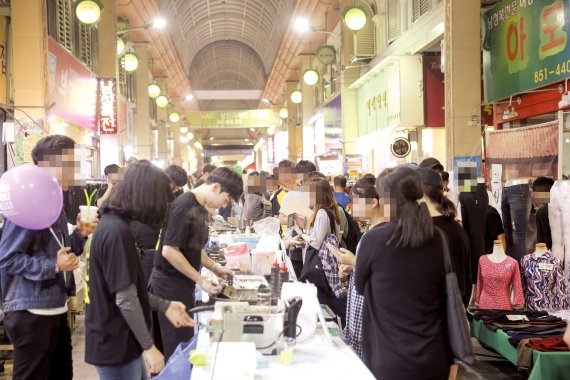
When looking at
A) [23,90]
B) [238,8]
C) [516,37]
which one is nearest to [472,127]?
[516,37]

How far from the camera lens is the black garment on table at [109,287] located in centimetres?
290

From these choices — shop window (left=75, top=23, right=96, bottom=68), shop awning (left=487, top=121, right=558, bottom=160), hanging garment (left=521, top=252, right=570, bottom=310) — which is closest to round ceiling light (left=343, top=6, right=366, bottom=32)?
shop awning (left=487, top=121, right=558, bottom=160)

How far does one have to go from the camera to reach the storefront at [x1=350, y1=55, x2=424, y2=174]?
38.9ft

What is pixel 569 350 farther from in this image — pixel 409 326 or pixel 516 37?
pixel 516 37

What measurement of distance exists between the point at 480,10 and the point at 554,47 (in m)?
2.12

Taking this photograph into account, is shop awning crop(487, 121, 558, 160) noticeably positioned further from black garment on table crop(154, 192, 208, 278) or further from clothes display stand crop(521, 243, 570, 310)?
black garment on table crop(154, 192, 208, 278)

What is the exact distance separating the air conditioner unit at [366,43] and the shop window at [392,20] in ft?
3.21

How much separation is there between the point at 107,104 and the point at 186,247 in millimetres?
10535

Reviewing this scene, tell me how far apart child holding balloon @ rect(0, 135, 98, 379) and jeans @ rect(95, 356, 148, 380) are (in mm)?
544

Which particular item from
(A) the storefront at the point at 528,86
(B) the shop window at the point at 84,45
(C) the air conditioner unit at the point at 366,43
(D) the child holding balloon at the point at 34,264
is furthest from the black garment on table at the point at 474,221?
(B) the shop window at the point at 84,45

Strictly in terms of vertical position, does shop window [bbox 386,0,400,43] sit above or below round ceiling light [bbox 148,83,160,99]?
above

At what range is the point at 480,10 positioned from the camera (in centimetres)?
937

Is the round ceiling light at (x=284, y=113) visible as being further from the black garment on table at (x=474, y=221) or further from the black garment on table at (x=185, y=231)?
the black garment on table at (x=185, y=231)

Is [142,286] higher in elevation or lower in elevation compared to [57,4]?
lower
